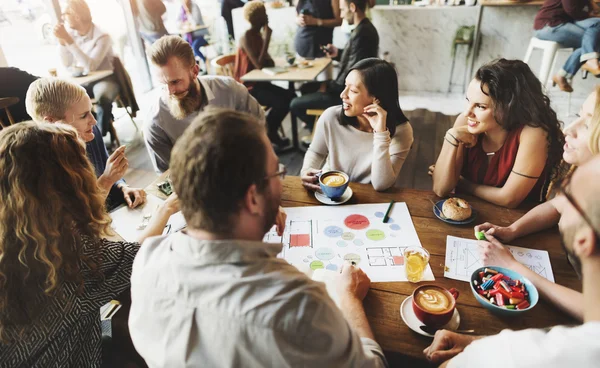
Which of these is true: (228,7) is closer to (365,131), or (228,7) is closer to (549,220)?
(365,131)

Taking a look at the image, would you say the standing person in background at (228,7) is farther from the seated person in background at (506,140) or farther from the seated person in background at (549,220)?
the seated person in background at (549,220)

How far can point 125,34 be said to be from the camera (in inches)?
222

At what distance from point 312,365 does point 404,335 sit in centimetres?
38

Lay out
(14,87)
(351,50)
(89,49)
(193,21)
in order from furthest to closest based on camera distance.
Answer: (193,21) < (89,49) < (351,50) < (14,87)

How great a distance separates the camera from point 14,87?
9.79 ft

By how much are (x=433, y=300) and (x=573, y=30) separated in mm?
4166

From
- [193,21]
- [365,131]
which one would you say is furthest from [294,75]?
[193,21]

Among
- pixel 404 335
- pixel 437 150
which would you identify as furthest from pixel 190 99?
pixel 437 150

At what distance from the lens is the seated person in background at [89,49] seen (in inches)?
151

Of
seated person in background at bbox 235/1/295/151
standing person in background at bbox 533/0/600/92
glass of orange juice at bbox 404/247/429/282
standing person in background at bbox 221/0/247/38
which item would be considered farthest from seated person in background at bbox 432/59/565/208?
standing person in background at bbox 221/0/247/38

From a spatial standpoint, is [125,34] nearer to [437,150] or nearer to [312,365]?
[437,150]

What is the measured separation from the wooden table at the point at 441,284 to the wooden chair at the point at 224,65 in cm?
274

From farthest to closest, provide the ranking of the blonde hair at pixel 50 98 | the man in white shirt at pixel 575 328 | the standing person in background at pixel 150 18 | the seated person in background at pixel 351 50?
the standing person in background at pixel 150 18 < the seated person in background at pixel 351 50 < the blonde hair at pixel 50 98 < the man in white shirt at pixel 575 328

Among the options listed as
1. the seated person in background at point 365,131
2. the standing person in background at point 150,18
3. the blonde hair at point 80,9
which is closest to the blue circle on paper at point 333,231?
the seated person in background at point 365,131
